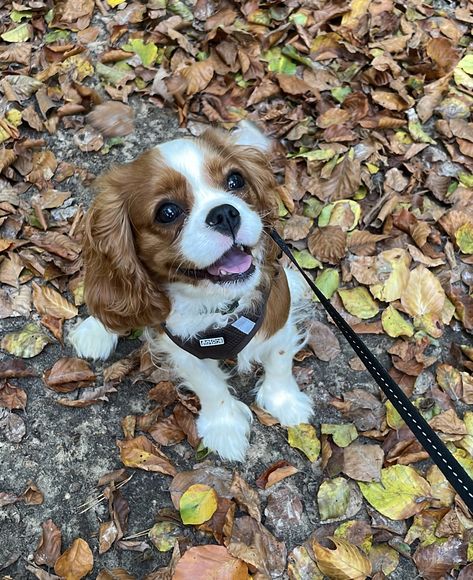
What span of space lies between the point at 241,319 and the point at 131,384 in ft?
2.96

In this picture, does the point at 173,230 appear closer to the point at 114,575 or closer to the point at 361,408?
the point at 361,408

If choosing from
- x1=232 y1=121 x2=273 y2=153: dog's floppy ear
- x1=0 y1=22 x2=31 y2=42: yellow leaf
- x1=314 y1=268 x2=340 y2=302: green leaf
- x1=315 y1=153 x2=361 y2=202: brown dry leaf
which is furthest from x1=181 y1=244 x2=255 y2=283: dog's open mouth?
x1=0 y1=22 x2=31 y2=42: yellow leaf

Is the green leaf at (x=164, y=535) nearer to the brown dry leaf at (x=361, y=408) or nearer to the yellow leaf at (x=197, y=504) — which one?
the yellow leaf at (x=197, y=504)

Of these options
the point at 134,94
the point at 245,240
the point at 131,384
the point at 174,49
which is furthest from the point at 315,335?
the point at 174,49

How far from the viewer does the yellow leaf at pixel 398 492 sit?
2.51 m

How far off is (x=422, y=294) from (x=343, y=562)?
4.54 ft

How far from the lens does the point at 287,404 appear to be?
279 cm

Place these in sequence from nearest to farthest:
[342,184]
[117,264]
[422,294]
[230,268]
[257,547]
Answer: [230,268] → [117,264] → [257,547] → [422,294] → [342,184]

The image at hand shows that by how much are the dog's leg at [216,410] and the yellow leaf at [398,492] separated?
0.58 metres

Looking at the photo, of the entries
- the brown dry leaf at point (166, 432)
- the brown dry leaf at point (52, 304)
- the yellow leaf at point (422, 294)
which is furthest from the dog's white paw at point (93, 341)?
the yellow leaf at point (422, 294)

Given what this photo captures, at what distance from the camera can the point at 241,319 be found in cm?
235

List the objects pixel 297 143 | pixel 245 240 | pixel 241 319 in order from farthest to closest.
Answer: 1. pixel 297 143
2. pixel 241 319
3. pixel 245 240

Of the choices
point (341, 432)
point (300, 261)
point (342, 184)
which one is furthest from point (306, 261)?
point (341, 432)

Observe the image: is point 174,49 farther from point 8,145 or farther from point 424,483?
point 424,483
